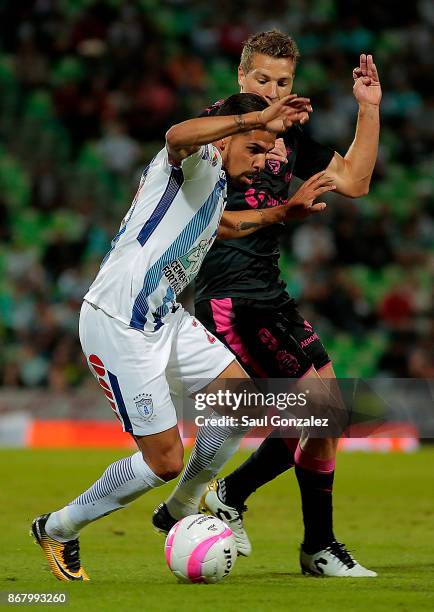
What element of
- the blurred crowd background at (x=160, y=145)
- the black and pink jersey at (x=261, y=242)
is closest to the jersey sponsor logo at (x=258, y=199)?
the black and pink jersey at (x=261, y=242)

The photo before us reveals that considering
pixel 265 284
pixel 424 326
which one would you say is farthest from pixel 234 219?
pixel 424 326

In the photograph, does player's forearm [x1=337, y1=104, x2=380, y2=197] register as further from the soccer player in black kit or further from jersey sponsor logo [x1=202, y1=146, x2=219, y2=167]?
jersey sponsor logo [x1=202, y1=146, x2=219, y2=167]

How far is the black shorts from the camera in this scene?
6438mm

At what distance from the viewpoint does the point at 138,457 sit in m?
5.54

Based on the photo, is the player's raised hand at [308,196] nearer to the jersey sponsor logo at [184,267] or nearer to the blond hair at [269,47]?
the jersey sponsor logo at [184,267]

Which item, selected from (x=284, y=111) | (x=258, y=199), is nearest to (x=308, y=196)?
(x=258, y=199)

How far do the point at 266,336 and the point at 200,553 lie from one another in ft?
5.13

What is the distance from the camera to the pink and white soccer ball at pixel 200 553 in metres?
5.33

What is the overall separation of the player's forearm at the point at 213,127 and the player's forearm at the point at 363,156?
1667 millimetres

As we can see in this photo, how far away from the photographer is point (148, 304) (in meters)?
5.53

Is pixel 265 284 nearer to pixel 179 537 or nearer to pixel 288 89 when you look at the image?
pixel 288 89

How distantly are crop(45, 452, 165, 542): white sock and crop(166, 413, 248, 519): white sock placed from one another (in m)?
0.69

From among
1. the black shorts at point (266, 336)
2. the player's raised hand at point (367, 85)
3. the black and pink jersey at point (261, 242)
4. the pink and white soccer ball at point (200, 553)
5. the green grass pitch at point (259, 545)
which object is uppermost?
the player's raised hand at point (367, 85)

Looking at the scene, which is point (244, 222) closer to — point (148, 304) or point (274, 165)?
point (274, 165)
